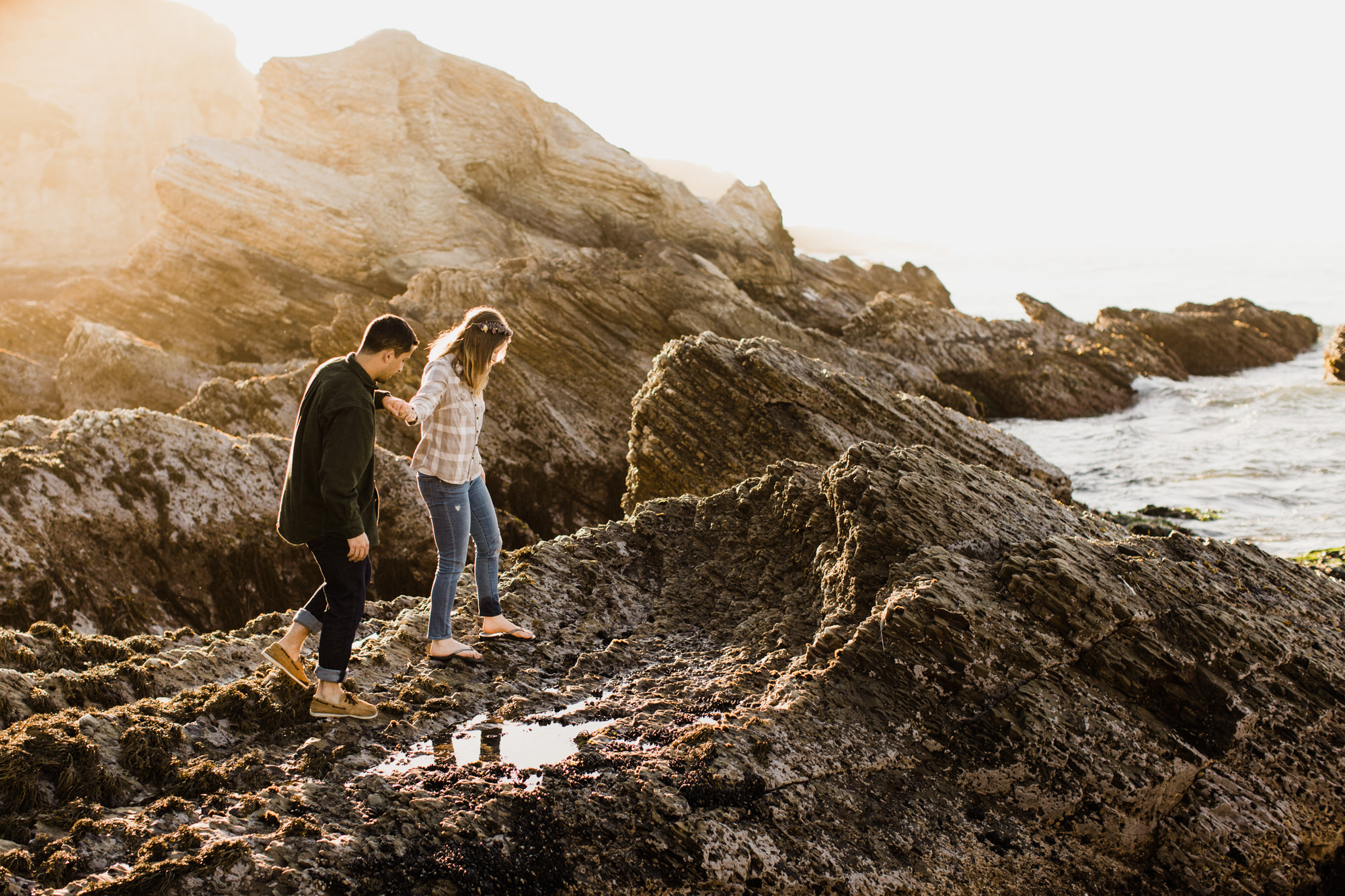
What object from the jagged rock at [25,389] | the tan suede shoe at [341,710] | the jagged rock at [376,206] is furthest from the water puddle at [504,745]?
the jagged rock at [376,206]

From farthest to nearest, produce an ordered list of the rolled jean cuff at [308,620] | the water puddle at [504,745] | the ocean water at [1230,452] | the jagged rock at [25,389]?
the jagged rock at [25,389]
the ocean water at [1230,452]
the rolled jean cuff at [308,620]
the water puddle at [504,745]

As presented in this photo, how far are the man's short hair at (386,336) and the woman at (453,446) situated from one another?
0.41 meters

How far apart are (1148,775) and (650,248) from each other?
21.7 m

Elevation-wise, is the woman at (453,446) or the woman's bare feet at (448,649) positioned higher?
the woman at (453,446)

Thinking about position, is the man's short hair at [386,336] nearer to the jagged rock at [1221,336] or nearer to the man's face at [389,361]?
the man's face at [389,361]

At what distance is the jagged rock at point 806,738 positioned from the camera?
3.57m

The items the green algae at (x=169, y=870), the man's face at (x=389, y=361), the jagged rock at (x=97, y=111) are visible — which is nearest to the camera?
the green algae at (x=169, y=870)

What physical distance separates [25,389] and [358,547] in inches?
768

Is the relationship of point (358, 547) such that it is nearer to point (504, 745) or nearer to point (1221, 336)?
point (504, 745)

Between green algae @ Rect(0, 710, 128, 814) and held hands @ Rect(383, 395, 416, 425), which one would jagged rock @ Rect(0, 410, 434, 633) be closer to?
green algae @ Rect(0, 710, 128, 814)

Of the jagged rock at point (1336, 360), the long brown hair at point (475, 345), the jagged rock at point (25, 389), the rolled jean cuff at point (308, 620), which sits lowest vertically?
the jagged rock at point (25, 389)

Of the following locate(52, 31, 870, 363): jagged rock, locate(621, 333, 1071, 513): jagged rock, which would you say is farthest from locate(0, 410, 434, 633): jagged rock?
locate(52, 31, 870, 363): jagged rock

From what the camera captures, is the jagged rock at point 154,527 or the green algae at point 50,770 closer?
the green algae at point 50,770

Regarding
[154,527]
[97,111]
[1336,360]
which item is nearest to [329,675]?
[154,527]
